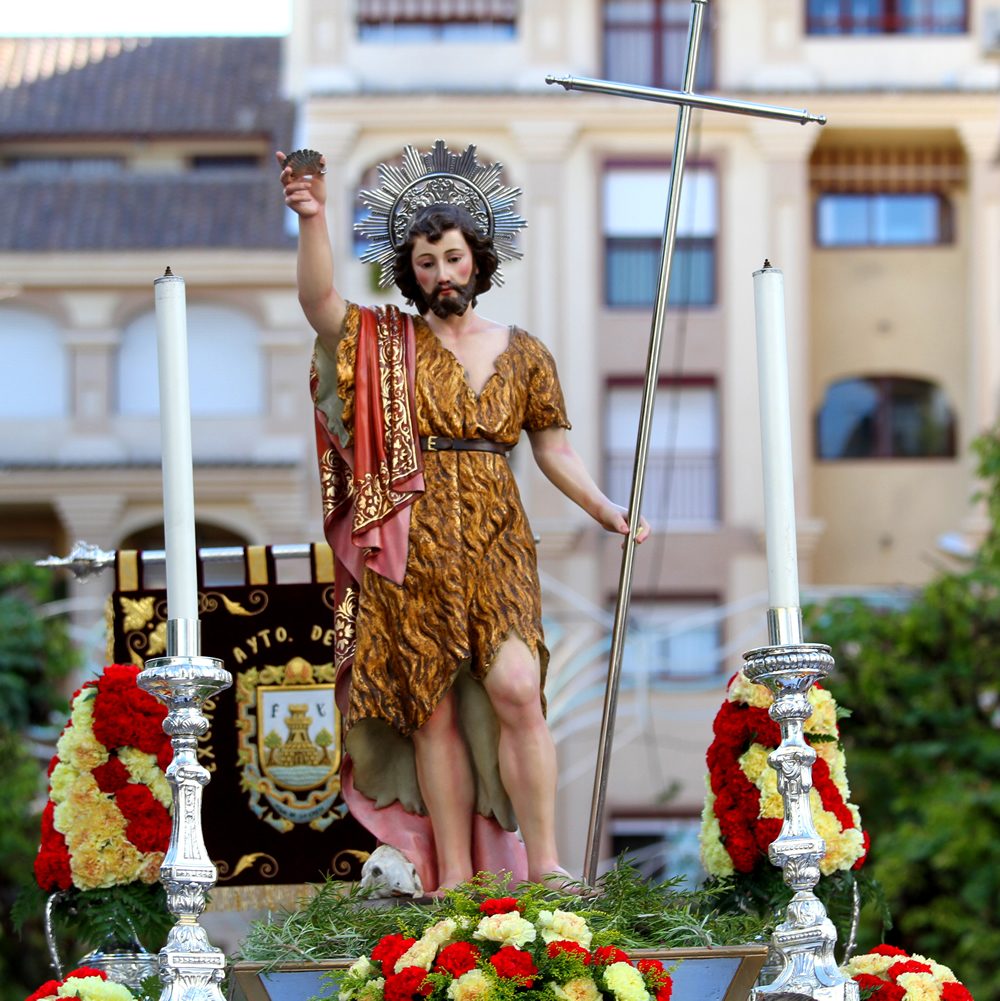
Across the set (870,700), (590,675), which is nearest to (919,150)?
(590,675)

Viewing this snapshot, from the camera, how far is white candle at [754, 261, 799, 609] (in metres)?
4.55

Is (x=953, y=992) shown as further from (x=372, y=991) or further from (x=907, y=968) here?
(x=372, y=991)

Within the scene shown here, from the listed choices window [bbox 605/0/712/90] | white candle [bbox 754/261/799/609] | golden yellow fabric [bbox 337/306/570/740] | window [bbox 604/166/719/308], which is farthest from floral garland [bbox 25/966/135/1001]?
window [bbox 605/0/712/90]

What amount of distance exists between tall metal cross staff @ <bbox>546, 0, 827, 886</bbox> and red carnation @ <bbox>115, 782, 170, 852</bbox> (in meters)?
1.59

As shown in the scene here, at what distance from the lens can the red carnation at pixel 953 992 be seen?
480 centimetres

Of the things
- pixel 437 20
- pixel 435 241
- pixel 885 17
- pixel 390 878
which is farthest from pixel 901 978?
pixel 885 17

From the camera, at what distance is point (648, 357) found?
205 inches

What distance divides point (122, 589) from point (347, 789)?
1925 millimetres

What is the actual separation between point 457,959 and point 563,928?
0.26m

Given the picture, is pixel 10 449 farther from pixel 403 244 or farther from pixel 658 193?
pixel 403 244

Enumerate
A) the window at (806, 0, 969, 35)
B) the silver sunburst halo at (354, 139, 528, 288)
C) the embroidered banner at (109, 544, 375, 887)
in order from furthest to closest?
the window at (806, 0, 969, 35) → the embroidered banner at (109, 544, 375, 887) → the silver sunburst halo at (354, 139, 528, 288)

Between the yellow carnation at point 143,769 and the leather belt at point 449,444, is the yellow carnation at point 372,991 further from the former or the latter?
the yellow carnation at point 143,769

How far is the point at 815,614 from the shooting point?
18.5m

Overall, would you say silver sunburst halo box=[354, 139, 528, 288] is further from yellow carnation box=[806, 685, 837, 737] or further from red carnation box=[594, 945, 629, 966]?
red carnation box=[594, 945, 629, 966]
